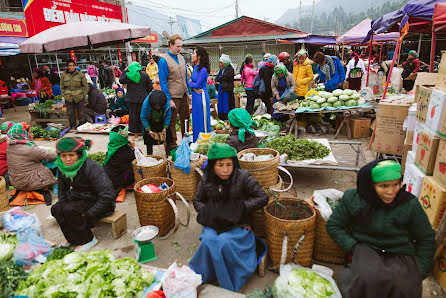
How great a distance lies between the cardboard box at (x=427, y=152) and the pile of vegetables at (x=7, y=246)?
4.52 metres

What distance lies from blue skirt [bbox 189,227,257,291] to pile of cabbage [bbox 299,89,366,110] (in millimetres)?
4777

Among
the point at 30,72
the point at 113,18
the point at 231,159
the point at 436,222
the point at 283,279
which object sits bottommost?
the point at 283,279

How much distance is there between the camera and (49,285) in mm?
2484

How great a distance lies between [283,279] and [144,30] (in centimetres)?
803

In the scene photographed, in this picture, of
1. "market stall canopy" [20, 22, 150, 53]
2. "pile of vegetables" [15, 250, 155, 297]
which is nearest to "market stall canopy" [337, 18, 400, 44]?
"market stall canopy" [20, 22, 150, 53]

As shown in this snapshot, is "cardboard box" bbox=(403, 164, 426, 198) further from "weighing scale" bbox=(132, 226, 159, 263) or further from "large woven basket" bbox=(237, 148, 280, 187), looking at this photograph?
"weighing scale" bbox=(132, 226, 159, 263)

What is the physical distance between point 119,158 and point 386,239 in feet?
12.8

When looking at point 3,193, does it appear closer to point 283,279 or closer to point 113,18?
point 283,279

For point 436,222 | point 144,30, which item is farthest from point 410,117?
point 144,30

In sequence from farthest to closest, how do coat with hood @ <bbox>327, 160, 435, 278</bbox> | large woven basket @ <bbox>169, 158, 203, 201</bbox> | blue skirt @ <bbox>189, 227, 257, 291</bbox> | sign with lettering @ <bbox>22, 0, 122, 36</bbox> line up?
sign with lettering @ <bbox>22, 0, 122, 36</bbox>
large woven basket @ <bbox>169, 158, 203, 201</bbox>
blue skirt @ <bbox>189, 227, 257, 291</bbox>
coat with hood @ <bbox>327, 160, 435, 278</bbox>

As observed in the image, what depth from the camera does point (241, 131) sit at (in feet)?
14.5

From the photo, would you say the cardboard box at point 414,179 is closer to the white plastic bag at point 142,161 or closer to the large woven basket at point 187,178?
the large woven basket at point 187,178

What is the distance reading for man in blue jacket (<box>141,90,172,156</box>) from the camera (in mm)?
5070

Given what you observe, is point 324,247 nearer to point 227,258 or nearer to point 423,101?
point 227,258
